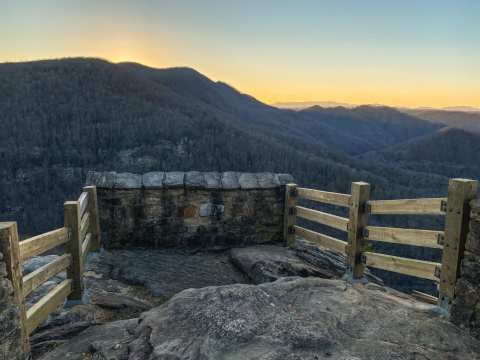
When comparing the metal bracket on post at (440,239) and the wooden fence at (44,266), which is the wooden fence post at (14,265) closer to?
the wooden fence at (44,266)

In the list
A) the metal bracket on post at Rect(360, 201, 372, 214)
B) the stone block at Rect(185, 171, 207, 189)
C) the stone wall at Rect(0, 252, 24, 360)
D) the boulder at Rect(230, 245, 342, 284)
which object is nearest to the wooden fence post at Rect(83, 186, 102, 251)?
the stone block at Rect(185, 171, 207, 189)

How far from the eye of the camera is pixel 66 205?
4.40 meters

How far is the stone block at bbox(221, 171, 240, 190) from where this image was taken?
6938 millimetres

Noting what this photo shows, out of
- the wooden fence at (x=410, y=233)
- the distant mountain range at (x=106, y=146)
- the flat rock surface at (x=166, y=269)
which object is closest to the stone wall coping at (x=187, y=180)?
the wooden fence at (x=410, y=233)

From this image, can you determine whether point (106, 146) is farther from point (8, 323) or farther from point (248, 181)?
point (8, 323)

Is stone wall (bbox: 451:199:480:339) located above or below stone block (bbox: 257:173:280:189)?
below

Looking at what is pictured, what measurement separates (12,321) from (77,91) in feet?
424

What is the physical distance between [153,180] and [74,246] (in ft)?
8.45

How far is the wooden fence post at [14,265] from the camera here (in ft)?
9.56

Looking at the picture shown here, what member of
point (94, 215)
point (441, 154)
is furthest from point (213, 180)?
point (441, 154)

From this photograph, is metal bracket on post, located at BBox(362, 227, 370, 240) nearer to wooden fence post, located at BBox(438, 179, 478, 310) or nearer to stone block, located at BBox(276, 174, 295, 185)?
wooden fence post, located at BBox(438, 179, 478, 310)

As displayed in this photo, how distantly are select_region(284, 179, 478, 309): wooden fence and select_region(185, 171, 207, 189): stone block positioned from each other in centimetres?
217

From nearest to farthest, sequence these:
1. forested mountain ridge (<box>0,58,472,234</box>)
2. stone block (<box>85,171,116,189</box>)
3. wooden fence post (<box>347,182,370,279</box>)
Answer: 1. wooden fence post (<box>347,182,370,279</box>)
2. stone block (<box>85,171,116,189</box>)
3. forested mountain ridge (<box>0,58,472,234</box>)

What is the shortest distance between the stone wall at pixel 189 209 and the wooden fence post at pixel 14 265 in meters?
3.60
